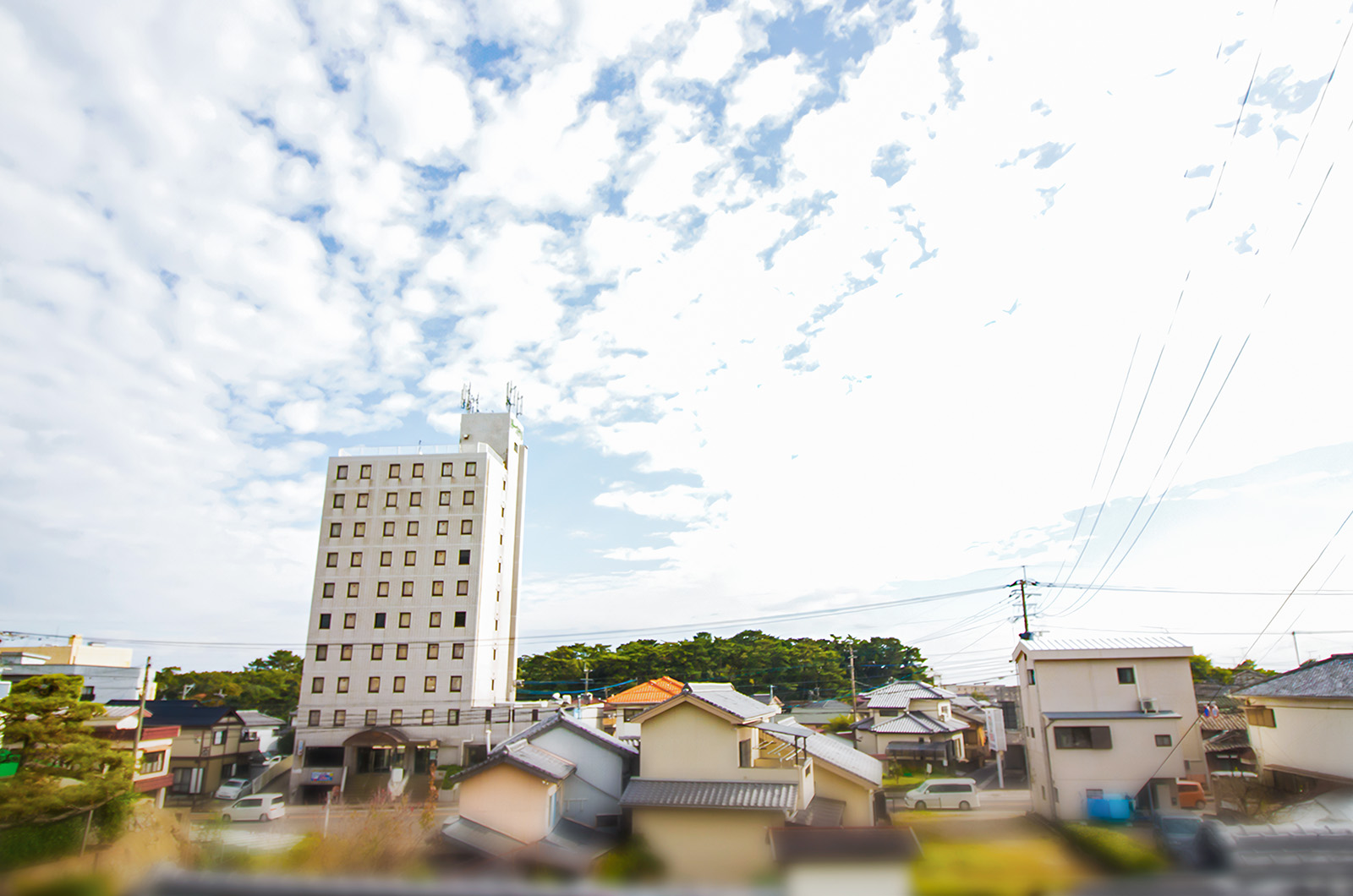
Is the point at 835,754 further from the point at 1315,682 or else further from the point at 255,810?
the point at 255,810

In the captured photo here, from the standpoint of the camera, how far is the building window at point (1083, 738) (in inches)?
965

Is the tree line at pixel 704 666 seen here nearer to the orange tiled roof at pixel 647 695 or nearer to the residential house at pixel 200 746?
the orange tiled roof at pixel 647 695

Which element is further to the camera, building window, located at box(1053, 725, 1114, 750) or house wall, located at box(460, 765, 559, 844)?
building window, located at box(1053, 725, 1114, 750)

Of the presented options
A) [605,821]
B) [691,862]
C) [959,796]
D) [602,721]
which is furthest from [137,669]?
[959,796]

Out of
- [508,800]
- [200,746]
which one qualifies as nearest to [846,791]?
[508,800]

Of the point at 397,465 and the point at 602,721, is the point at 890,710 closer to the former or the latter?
the point at 602,721

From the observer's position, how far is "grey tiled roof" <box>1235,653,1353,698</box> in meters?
20.7

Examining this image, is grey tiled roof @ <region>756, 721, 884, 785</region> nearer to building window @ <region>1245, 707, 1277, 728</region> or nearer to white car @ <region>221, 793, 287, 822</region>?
building window @ <region>1245, 707, 1277, 728</region>

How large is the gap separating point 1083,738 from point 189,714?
4440 cm

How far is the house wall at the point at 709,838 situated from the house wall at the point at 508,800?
295 cm

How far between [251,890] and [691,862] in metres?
17.1

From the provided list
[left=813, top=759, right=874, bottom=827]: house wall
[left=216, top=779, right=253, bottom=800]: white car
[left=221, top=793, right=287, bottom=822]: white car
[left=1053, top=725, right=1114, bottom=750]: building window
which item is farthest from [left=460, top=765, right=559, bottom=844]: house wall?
[left=216, top=779, right=253, bottom=800]: white car

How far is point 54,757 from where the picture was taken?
20969mm

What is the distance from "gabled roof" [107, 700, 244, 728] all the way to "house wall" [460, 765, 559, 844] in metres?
27.6
